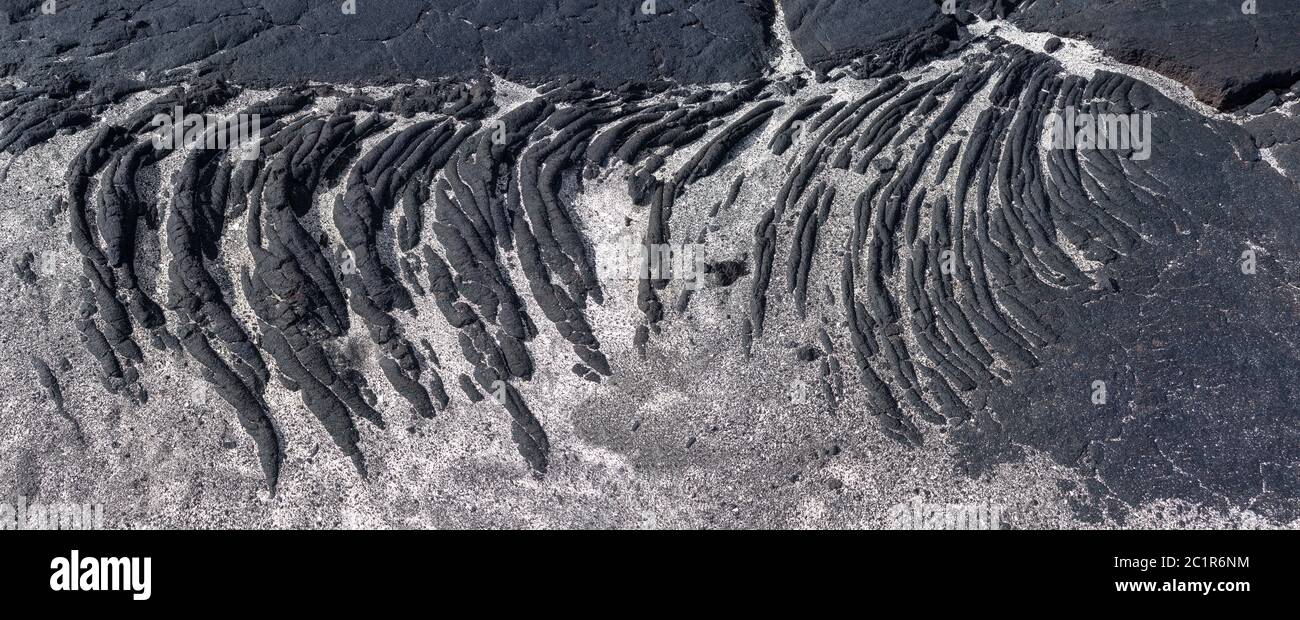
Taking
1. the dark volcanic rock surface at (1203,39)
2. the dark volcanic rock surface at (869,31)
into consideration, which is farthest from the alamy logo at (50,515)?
the dark volcanic rock surface at (1203,39)

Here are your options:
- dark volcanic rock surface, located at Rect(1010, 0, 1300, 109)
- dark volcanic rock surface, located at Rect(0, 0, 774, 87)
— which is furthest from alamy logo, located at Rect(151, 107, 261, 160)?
dark volcanic rock surface, located at Rect(1010, 0, 1300, 109)

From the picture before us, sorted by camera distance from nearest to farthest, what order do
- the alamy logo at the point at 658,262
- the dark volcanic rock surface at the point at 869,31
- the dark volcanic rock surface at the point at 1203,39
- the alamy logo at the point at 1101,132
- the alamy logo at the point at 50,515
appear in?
1. the alamy logo at the point at 50,515
2. the alamy logo at the point at 658,262
3. the alamy logo at the point at 1101,132
4. the dark volcanic rock surface at the point at 1203,39
5. the dark volcanic rock surface at the point at 869,31

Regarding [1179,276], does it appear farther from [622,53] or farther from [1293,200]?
[622,53]

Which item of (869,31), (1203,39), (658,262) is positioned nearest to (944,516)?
(658,262)

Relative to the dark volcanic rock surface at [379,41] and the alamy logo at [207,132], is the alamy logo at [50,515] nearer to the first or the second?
the alamy logo at [207,132]

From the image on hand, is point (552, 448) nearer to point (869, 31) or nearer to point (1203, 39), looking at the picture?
point (869, 31)

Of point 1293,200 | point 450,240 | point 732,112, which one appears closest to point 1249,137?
point 1293,200

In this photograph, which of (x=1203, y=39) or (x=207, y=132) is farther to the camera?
(x=1203, y=39)
